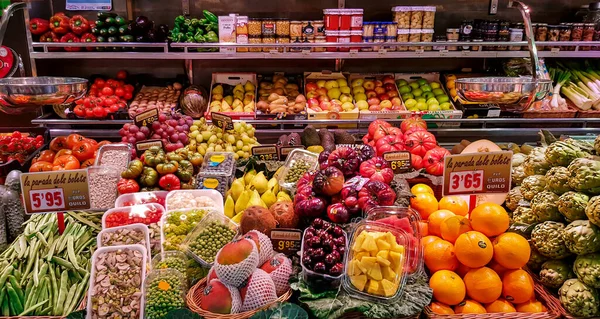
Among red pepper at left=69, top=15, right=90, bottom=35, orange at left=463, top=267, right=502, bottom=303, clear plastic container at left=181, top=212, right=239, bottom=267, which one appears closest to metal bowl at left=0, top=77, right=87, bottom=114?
clear plastic container at left=181, top=212, right=239, bottom=267

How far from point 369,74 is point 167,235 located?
11.2 feet

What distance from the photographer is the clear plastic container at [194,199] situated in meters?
2.78

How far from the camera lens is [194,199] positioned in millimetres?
2826

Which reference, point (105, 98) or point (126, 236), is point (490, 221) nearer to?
point (126, 236)

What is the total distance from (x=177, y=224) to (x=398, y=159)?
1.40 metres

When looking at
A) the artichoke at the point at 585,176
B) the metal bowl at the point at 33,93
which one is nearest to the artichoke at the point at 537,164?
the artichoke at the point at 585,176

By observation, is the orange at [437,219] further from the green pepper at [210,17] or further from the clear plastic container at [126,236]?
the green pepper at [210,17]

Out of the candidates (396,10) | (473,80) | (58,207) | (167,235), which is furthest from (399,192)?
(396,10)

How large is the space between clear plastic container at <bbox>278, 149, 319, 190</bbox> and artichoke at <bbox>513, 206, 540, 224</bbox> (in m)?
1.23

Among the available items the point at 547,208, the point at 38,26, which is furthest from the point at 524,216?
the point at 38,26

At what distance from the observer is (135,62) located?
17.7 feet

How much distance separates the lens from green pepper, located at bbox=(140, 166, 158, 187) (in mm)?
3125

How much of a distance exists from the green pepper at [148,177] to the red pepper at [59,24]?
2452 mm

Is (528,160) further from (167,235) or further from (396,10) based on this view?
(396,10)
